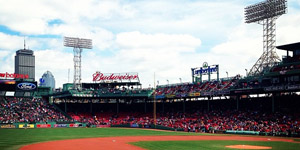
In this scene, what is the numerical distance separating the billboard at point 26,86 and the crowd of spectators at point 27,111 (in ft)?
9.22

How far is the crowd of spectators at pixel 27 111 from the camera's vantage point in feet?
240

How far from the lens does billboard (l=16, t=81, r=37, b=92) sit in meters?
86.3

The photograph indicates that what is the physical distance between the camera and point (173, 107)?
8656 cm

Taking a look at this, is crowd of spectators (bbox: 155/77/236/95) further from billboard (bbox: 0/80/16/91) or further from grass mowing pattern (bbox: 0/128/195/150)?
billboard (bbox: 0/80/16/91)

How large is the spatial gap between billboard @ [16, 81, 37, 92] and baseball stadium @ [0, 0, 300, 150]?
0.26m

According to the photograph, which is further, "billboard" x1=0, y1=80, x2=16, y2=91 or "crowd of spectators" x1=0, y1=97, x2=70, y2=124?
"billboard" x1=0, y1=80, x2=16, y2=91

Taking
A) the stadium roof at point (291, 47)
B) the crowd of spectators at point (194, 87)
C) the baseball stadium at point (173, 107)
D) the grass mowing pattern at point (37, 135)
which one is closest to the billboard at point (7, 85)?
the baseball stadium at point (173, 107)

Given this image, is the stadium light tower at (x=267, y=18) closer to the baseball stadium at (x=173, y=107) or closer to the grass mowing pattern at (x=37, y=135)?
the baseball stadium at (x=173, y=107)

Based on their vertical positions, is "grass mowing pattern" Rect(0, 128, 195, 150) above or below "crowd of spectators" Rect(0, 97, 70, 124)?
below

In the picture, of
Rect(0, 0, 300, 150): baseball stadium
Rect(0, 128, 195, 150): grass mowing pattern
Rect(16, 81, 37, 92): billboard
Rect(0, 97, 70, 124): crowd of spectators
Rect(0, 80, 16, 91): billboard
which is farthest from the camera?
Rect(16, 81, 37, 92): billboard

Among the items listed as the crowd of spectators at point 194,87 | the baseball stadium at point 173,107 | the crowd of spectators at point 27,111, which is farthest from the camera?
the crowd of spectators at point 27,111

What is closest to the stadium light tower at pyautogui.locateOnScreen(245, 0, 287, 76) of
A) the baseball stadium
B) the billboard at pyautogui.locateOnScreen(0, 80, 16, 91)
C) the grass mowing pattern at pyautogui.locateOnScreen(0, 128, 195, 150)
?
the baseball stadium

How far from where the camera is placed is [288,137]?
159ft

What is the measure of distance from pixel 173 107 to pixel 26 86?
41053 mm
